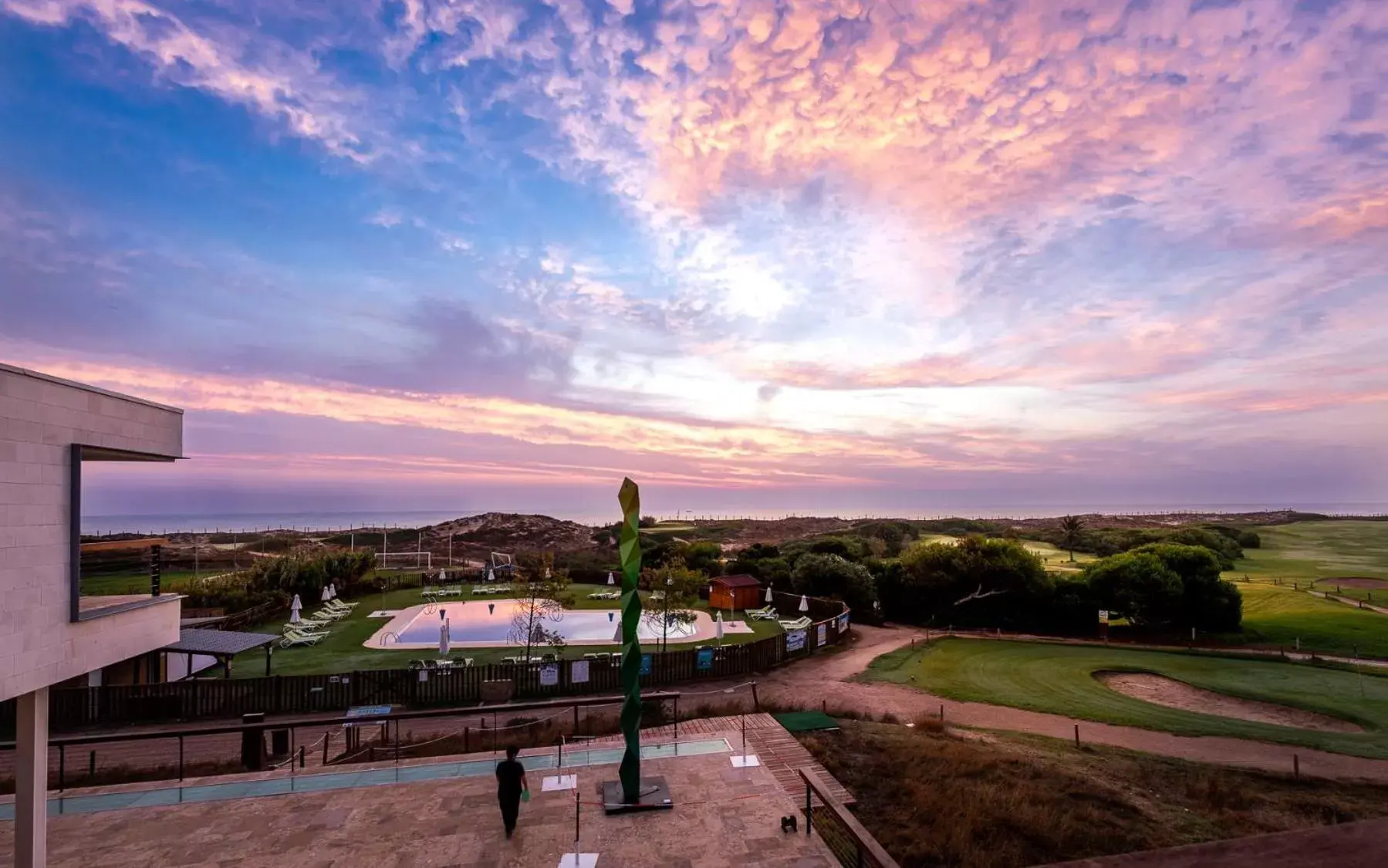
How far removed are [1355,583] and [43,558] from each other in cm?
6053

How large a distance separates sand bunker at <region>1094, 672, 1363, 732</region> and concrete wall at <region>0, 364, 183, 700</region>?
24.3m

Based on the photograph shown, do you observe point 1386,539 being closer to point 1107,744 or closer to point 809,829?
Result: point 1107,744

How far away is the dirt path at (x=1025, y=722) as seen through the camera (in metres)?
13.7

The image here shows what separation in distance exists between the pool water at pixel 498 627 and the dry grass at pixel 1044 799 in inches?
532

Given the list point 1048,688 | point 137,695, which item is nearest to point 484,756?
point 137,695

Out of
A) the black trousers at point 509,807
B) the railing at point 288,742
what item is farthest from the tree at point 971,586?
the black trousers at point 509,807

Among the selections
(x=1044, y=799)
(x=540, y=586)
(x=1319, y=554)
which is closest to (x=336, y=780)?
(x=1044, y=799)

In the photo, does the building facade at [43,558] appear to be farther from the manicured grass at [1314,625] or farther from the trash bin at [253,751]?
the manicured grass at [1314,625]

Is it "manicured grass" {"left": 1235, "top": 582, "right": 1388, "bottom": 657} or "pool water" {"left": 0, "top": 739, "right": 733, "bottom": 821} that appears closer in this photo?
"pool water" {"left": 0, "top": 739, "right": 733, "bottom": 821}

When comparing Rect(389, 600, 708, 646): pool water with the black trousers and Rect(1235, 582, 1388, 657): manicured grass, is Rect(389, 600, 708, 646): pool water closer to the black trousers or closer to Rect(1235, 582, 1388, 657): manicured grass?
the black trousers

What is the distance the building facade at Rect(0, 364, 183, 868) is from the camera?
20.7 ft

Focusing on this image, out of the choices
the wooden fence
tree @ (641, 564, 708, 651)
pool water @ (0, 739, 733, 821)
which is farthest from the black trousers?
tree @ (641, 564, 708, 651)

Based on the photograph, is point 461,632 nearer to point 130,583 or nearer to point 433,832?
point 433,832

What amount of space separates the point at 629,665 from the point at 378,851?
12.4 ft
